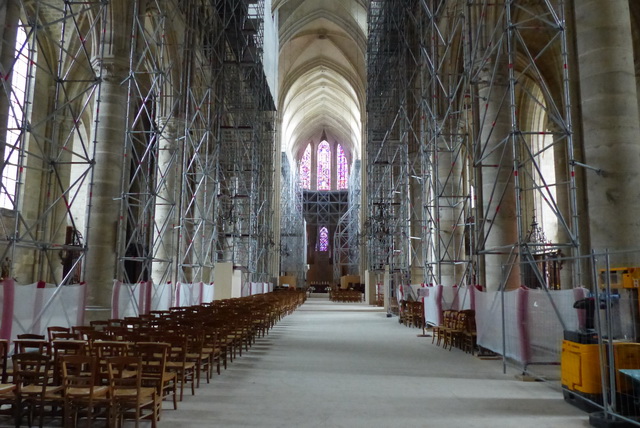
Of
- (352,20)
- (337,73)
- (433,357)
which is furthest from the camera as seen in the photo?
(337,73)

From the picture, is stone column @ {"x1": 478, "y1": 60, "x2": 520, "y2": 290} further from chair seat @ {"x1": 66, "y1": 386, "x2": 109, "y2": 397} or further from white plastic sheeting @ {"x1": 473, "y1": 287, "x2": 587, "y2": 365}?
chair seat @ {"x1": 66, "y1": 386, "x2": 109, "y2": 397}

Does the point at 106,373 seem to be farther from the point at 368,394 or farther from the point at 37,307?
the point at 37,307

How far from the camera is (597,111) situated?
8.91 metres

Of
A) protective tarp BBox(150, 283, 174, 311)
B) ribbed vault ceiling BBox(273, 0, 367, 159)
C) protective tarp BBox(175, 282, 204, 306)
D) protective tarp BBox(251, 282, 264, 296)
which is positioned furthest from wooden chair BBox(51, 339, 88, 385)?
ribbed vault ceiling BBox(273, 0, 367, 159)

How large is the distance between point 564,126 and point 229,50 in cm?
2043

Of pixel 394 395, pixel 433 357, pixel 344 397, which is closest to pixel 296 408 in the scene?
pixel 344 397

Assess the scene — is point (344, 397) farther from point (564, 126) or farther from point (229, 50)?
point (229, 50)

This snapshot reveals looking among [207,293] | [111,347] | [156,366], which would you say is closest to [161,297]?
[207,293]

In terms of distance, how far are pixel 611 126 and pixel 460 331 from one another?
507cm

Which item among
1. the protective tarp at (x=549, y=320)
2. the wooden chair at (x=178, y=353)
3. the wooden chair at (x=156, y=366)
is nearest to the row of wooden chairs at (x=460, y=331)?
the protective tarp at (x=549, y=320)

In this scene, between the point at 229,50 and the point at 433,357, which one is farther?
the point at 229,50

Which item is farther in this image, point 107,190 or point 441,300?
point 441,300

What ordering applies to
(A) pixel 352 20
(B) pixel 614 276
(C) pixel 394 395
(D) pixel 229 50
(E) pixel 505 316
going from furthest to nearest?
(A) pixel 352 20, (D) pixel 229 50, (E) pixel 505 316, (B) pixel 614 276, (C) pixel 394 395

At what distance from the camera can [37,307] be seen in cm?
909
